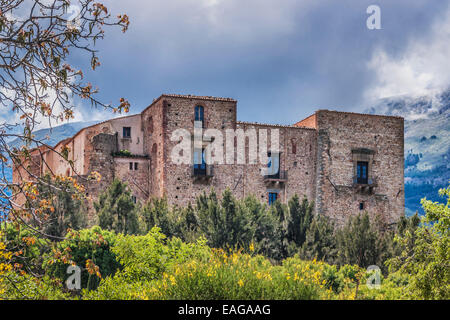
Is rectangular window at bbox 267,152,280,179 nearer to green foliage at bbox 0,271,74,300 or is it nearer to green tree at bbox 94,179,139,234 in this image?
green tree at bbox 94,179,139,234

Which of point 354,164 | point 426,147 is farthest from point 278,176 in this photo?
point 426,147

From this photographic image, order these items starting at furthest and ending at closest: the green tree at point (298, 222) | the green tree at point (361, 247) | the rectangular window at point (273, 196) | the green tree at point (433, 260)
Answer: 1. the rectangular window at point (273, 196)
2. the green tree at point (298, 222)
3. the green tree at point (361, 247)
4. the green tree at point (433, 260)

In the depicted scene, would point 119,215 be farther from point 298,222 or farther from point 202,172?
point 298,222

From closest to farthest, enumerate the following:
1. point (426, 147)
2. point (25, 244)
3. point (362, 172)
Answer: point (25, 244) → point (362, 172) → point (426, 147)

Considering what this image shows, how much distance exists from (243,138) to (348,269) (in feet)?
43.2

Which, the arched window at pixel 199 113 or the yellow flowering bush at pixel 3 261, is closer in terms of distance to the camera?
the yellow flowering bush at pixel 3 261

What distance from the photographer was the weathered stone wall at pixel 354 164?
112 ft

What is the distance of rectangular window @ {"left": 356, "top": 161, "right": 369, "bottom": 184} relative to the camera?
3481cm

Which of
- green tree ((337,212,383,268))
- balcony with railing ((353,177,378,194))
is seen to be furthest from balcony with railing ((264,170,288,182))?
green tree ((337,212,383,268))

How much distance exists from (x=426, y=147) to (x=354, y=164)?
2520 inches

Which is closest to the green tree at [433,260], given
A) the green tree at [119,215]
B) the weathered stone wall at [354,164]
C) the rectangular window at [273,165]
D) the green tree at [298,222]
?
the green tree at [298,222]

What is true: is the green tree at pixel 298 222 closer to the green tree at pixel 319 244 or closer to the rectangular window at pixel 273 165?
the green tree at pixel 319 244

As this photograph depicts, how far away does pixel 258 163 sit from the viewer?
107 feet
